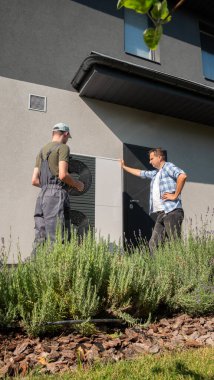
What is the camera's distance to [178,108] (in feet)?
25.9

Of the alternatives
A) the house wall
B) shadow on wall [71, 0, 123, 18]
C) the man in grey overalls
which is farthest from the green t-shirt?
shadow on wall [71, 0, 123, 18]

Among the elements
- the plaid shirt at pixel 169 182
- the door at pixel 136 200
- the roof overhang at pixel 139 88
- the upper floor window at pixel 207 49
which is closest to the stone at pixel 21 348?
the plaid shirt at pixel 169 182

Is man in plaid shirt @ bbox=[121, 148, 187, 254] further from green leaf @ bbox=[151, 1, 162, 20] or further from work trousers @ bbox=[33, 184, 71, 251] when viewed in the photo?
green leaf @ bbox=[151, 1, 162, 20]

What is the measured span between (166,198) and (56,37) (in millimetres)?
4211

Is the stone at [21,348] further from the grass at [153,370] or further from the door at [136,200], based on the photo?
A: the door at [136,200]

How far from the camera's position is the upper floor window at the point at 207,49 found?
31.9 ft

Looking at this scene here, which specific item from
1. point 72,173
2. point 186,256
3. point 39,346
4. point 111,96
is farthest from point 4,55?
point 39,346

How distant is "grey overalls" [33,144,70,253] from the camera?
378 centimetres

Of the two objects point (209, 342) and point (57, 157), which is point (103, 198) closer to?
point (57, 157)

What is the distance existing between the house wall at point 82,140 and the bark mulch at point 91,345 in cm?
272

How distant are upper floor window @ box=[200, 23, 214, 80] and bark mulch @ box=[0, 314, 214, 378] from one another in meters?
8.04

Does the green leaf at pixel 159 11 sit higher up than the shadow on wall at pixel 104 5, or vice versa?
the shadow on wall at pixel 104 5

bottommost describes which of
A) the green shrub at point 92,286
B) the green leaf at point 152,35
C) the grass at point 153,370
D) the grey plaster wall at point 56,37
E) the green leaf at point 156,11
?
the grass at point 153,370

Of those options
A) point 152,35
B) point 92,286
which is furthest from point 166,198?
point 152,35
